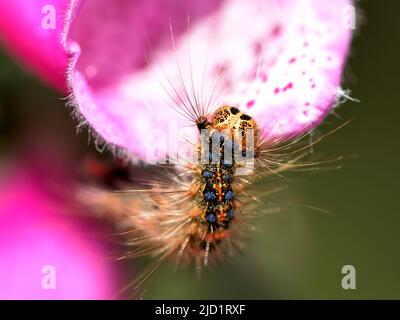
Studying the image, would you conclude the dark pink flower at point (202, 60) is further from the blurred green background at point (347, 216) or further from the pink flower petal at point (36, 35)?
the blurred green background at point (347, 216)

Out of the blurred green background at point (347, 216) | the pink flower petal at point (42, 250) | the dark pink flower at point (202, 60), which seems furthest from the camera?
the blurred green background at point (347, 216)

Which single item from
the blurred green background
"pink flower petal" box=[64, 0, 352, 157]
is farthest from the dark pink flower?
the blurred green background

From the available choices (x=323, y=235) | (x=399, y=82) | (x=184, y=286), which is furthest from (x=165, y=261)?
(x=399, y=82)

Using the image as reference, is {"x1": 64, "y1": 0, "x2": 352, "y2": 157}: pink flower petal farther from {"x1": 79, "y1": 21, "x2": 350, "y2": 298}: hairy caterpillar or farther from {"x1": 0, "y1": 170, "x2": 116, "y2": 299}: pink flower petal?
{"x1": 0, "y1": 170, "x2": 116, "y2": 299}: pink flower petal

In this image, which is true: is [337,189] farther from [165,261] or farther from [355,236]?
[165,261]

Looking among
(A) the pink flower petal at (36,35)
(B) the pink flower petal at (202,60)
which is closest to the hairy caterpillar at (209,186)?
(B) the pink flower petal at (202,60)
